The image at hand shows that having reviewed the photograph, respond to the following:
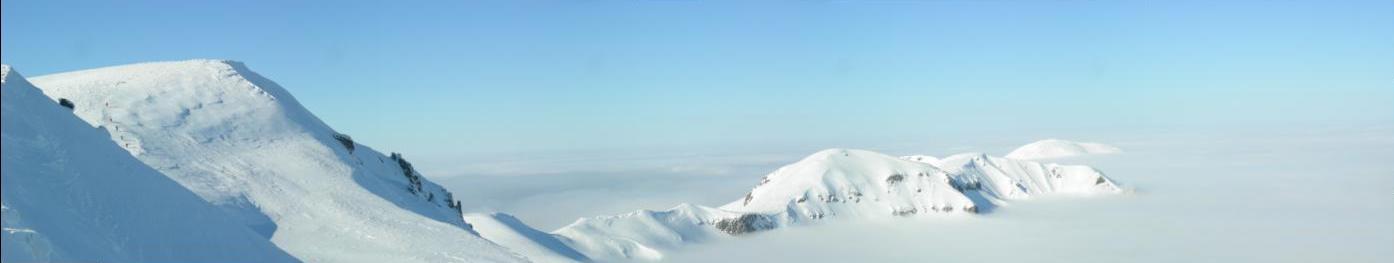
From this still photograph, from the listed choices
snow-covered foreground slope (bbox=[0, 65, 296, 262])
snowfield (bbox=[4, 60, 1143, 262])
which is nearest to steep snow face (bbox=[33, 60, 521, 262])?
snowfield (bbox=[4, 60, 1143, 262])

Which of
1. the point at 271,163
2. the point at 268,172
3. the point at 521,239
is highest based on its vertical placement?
the point at 271,163

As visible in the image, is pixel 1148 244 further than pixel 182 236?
Yes

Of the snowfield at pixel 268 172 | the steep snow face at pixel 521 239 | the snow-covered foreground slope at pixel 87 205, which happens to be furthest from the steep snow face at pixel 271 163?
the snow-covered foreground slope at pixel 87 205

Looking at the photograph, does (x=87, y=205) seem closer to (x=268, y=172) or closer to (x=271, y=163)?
(x=268, y=172)

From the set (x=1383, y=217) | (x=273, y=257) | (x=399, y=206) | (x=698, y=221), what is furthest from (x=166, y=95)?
(x=1383, y=217)

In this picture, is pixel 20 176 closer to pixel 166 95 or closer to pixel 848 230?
pixel 166 95

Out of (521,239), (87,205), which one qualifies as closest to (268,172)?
(87,205)
